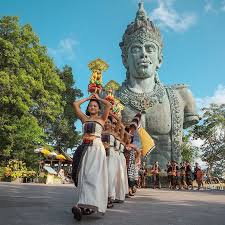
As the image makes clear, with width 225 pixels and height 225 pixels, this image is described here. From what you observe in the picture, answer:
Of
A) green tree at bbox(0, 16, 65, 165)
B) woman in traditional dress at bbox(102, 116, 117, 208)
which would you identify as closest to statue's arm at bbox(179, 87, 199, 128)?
green tree at bbox(0, 16, 65, 165)

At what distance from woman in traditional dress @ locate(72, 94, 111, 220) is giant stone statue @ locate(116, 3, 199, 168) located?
16410 millimetres

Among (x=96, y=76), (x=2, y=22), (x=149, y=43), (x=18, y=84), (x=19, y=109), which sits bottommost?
(x=96, y=76)

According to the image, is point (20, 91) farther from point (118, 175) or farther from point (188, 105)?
point (118, 175)

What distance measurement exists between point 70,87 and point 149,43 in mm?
15749

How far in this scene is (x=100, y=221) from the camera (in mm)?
4727

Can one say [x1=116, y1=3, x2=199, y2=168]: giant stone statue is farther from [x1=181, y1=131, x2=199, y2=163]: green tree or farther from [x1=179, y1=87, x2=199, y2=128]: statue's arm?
[x1=181, y1=131, x2=199, y2=163]: green tree

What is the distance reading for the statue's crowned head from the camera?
22781 mm

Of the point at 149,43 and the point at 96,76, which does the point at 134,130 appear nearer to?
the point at 96,76

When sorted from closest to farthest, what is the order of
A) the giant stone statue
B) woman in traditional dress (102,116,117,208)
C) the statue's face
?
woman in traditional dress (102,116,117,208)
the giant stone statue
the statue's face

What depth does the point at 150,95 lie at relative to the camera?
22.9 meters

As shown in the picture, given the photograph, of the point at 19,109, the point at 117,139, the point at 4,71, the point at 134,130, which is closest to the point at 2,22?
the point at 4,71


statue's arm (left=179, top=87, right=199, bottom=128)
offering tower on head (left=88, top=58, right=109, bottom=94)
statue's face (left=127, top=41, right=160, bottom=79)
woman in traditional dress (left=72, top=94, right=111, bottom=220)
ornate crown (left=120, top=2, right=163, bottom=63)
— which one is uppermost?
ornate crown (left=120, top=2, right=163, bottom=63)

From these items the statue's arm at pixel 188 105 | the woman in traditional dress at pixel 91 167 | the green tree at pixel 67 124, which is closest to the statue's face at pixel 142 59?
the statue's arm at pixel 188 105

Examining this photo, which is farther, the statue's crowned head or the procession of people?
the statue's crowned head
